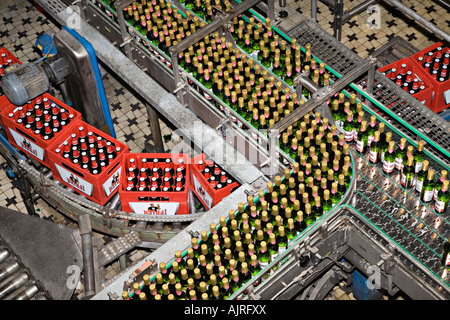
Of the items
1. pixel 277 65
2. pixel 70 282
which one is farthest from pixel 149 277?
pixel 277 65

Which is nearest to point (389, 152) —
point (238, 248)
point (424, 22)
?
point (424, 22)

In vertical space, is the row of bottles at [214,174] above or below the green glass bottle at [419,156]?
below

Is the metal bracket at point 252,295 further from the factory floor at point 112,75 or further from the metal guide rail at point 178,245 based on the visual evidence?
the factory floor at point 112,75

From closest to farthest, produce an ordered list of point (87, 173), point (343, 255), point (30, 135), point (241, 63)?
1. point (343, 255)
2. point (241, 63)
3. point (87, 173)
4. point (30, 135)

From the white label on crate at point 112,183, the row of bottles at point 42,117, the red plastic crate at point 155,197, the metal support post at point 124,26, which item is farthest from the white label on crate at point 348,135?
the row of bottles at point 42,117

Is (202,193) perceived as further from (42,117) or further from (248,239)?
(42,117)

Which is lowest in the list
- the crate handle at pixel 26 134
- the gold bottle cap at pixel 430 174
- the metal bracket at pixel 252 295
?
the crate handle at pixel 26 134

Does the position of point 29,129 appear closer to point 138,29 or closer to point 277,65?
point 138,29
